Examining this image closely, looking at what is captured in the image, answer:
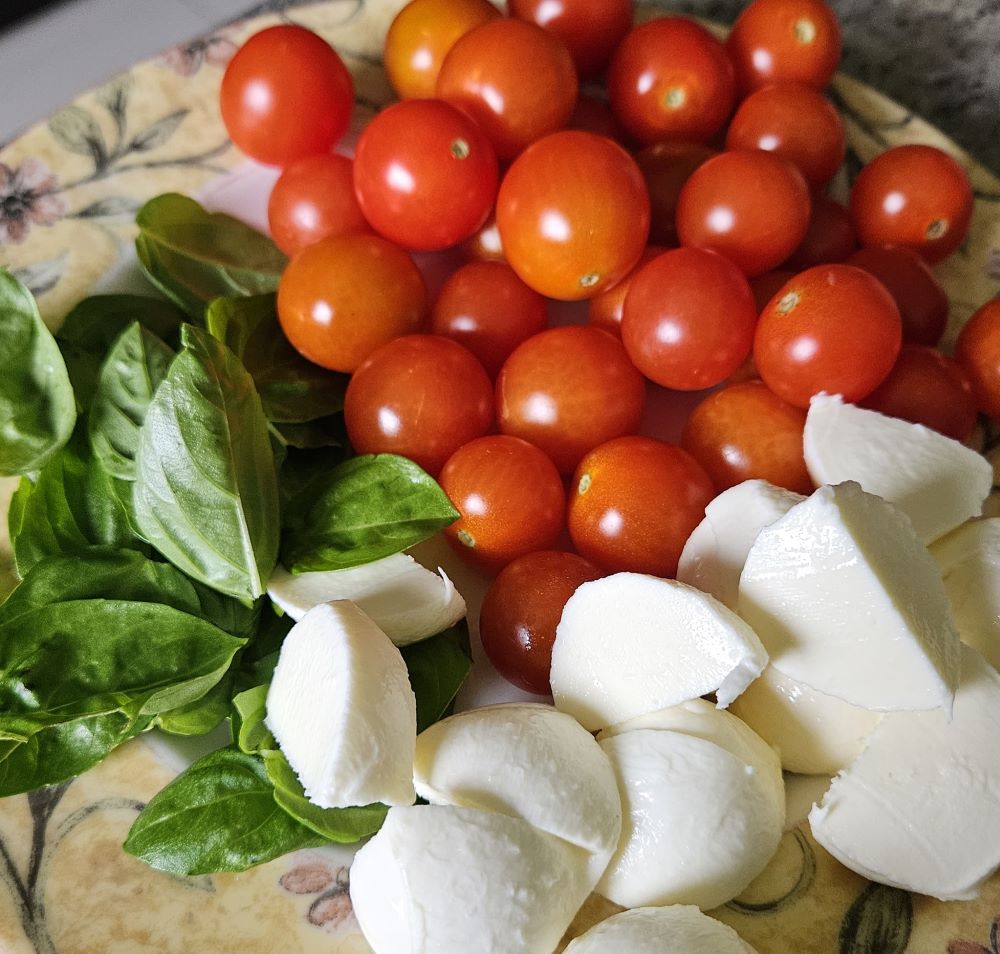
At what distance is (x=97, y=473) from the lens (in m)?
0.88

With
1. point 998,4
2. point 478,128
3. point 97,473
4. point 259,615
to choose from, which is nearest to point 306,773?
point 259,615

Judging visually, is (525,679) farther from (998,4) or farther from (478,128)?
(998,4)

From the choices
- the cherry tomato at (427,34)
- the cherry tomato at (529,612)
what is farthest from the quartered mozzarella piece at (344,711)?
the cherry tomato at (427,34)

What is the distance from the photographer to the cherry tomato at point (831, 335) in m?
0.91

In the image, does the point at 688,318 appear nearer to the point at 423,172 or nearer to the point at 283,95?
the point at 423,172

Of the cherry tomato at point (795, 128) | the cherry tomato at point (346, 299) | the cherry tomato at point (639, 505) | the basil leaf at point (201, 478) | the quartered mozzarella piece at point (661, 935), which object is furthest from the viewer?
the cherry tomato at point (795, 128)

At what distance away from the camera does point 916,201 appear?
3.49 feet

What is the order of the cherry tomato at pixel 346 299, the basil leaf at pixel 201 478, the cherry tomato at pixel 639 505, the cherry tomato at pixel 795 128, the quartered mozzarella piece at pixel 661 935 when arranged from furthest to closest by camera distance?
the cherry tomato at pixel 795 128
the cherry tomato at pixel 346 299
the cherry tomato at pixel 639 505
the basil leaf at pixel 201 478
the quartered mozzarella piece at pixel 661 935

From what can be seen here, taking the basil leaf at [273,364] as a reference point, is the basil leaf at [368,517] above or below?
below

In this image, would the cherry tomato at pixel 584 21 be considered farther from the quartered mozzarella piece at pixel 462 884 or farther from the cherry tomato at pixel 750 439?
the quartered mozzarella piece at pixel 462 884

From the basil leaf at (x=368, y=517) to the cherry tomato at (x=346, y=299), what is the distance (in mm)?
170

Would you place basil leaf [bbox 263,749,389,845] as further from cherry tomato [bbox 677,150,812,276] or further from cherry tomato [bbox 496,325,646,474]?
cherry tomato [bbox 677,150,812,276]

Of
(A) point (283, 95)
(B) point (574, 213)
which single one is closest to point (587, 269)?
A: (B) point (574, 213)

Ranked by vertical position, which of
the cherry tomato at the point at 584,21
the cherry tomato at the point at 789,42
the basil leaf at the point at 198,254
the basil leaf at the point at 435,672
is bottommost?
the basil leaf at the point at 435,672
